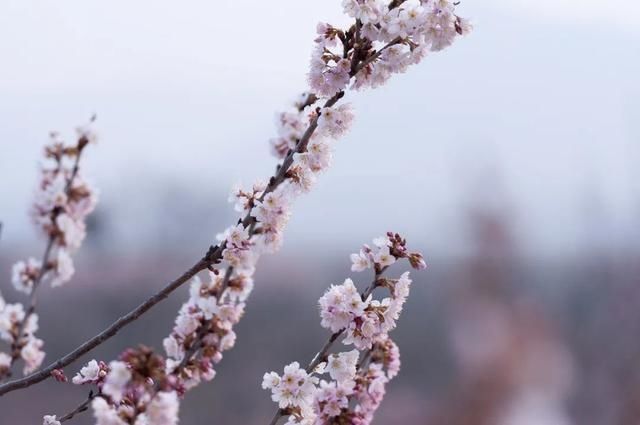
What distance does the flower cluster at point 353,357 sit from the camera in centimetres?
164

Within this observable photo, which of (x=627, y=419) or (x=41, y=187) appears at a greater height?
(x=627, y=419)

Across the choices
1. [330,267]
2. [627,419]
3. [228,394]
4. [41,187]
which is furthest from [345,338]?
[330,267]

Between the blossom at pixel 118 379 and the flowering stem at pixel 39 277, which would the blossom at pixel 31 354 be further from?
the blossom at pixel 118 379

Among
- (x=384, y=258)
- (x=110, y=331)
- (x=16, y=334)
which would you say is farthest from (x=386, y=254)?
(x=16, y=334)

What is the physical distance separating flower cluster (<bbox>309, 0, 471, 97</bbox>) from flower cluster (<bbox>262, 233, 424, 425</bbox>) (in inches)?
13.1

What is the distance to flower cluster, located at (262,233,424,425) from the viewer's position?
164cm

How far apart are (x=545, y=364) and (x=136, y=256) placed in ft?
51.1

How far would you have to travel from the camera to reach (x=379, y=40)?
166 cm

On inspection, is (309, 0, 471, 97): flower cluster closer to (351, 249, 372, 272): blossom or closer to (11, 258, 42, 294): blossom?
(351, 249, 372, 272): blossom

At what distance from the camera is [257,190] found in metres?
1.72

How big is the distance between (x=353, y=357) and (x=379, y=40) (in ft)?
1.99

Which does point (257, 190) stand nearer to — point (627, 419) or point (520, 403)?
point (627, 419)

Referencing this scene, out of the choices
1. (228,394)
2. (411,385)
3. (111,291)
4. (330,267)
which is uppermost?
(330,267)

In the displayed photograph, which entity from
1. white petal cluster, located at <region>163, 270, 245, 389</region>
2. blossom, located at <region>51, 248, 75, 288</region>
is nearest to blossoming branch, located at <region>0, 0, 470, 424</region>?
white petal cluster, located at <region>163, 270, 245, 389</region>
